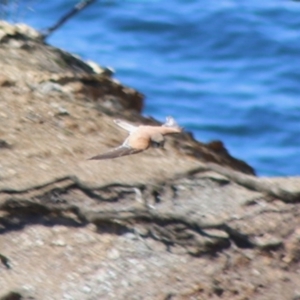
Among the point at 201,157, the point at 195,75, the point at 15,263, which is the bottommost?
the point at 15,263

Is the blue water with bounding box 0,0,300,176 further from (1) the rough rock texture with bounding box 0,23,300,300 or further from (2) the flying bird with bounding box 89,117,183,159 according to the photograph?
→ (2) the flying bird with bounding box 89,117,183,159

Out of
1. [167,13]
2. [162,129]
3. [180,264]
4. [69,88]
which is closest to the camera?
[180,264]

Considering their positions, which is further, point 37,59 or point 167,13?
point 167,13

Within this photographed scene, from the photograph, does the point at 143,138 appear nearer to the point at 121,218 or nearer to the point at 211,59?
the point at 121,218

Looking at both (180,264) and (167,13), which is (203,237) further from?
(167,13)

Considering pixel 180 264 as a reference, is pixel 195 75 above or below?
above

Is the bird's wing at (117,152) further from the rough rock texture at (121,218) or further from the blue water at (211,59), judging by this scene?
the blue water at (211,59)

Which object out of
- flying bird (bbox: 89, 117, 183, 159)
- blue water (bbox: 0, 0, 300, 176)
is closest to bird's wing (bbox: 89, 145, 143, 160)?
flying bird (bbox: 89, 117, 183, 159)

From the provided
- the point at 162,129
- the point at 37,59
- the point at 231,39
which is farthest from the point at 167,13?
the point at 162,129
